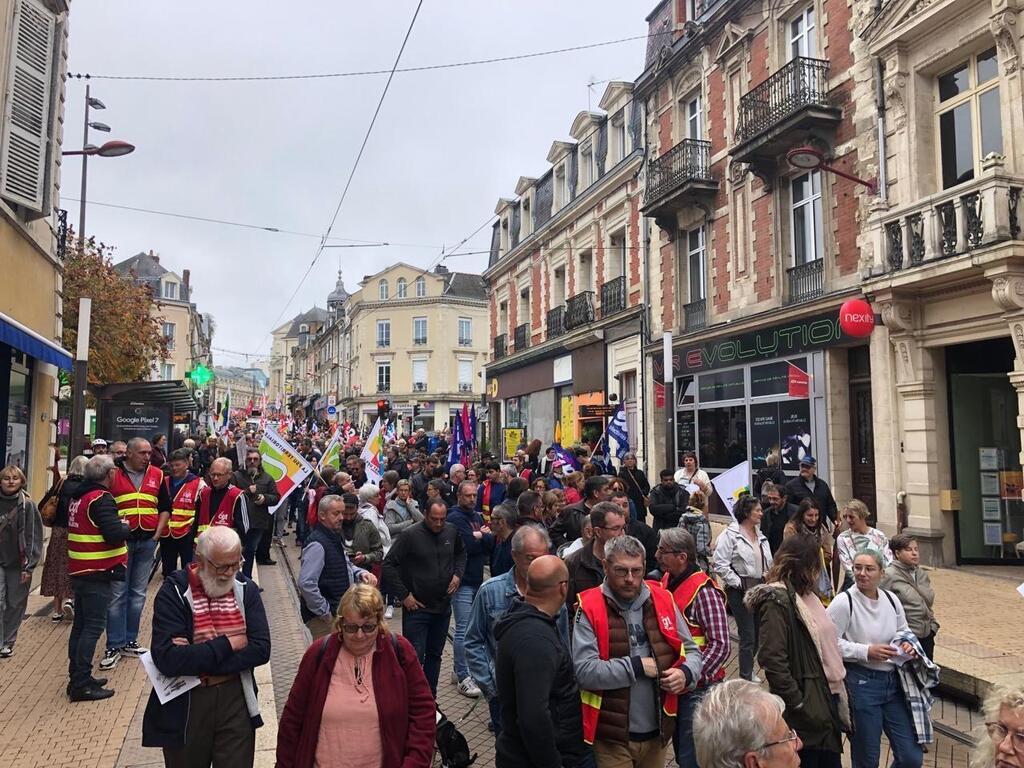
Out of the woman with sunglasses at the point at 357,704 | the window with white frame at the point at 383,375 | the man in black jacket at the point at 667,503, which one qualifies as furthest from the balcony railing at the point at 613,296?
the window with white frame at the point at 383,375

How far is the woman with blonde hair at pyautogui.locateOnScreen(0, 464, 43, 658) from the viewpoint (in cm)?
614

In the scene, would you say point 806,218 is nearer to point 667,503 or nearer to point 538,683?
point 667,503

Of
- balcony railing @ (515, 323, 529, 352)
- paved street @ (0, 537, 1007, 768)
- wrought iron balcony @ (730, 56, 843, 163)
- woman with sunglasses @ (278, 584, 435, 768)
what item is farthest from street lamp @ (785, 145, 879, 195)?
balcony railing @ (515, 323, 529, 352)

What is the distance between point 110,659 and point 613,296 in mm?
17346

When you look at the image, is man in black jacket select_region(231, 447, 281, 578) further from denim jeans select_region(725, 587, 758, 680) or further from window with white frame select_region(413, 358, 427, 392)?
window with white frame select_region(413, 358, 427, 392)

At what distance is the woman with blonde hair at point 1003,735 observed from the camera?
2.38 m

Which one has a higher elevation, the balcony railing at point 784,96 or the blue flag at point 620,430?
the balcony railing at point 784,96

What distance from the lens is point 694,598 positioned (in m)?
3.91

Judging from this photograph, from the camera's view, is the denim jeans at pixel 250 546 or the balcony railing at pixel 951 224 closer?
the denim jeans at pixel 250 546

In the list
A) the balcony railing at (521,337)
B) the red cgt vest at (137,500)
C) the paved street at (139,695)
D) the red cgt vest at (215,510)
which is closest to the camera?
the paved street at (139,695)

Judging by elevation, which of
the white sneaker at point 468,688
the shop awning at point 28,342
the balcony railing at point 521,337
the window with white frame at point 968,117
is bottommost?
the white sneaker at point 468,688

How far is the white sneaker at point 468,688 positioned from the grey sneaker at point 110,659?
2990 mm

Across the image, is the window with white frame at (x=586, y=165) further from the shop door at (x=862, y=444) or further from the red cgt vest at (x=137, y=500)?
the red cgt vest at (x=137, y=500)

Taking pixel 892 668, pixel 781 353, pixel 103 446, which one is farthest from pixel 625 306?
pixel 892 668
